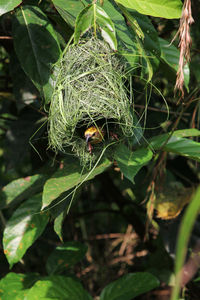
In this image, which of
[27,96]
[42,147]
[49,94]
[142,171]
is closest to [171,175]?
[142,171]

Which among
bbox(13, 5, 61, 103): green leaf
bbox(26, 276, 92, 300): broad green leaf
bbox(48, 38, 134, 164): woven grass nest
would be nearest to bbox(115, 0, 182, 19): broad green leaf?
bbox(48, 38, 134, 164): woven grass nest

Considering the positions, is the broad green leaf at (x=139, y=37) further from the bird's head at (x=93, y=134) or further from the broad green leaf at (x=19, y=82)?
the broad green leaf at (x=19, y=82)

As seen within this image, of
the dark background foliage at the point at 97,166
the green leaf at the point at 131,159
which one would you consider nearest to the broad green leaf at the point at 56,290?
the dark background foliage at the point at 97,166

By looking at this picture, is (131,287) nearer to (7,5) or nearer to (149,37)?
(149,37)

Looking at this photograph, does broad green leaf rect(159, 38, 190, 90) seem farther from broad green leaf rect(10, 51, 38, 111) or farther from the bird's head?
broad green leaf rect(10, 51, 38, 111)

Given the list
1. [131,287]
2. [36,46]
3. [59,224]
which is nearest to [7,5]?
[36,46]

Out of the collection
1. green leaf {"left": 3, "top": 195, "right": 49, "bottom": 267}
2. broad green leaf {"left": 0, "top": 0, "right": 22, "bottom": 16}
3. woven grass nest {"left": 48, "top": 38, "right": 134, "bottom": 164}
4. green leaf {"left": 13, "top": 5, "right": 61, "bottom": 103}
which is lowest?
green leaf {"left": 3, "top": 195, "right": 49, "bottom": 267}
